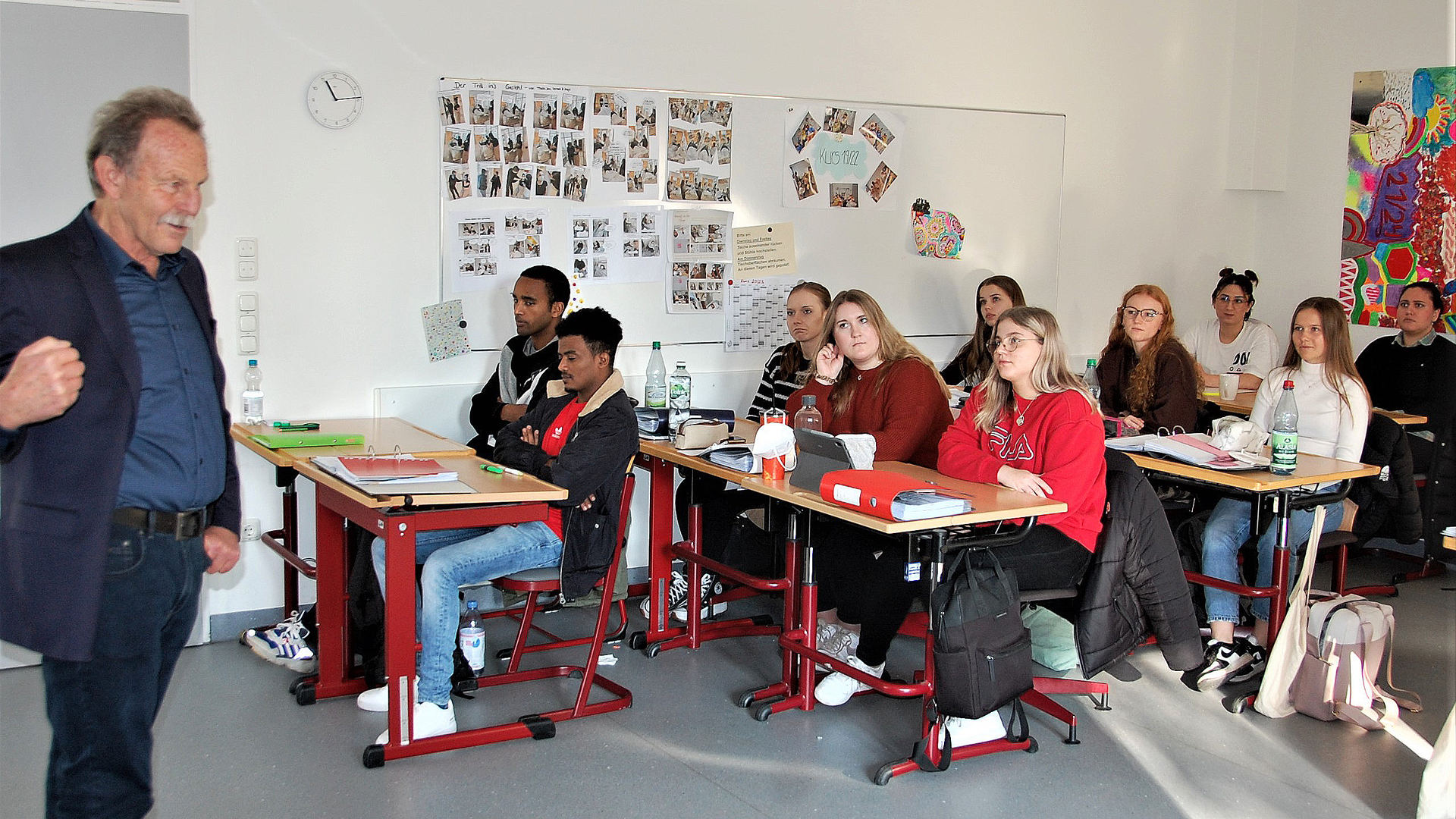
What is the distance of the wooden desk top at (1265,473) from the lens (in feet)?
11.7

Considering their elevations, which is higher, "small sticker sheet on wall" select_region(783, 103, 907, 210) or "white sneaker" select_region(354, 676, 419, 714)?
"small sticker sheet on wall" select_region(783, 103, 907, 210)

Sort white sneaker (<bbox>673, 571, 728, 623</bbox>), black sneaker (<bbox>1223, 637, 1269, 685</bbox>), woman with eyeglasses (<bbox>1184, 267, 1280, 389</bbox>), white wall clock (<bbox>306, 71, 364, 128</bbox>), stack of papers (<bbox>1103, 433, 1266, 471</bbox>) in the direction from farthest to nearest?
1. woman with eyeglasses (<bbox>1184, 267, 1280, 389</bbox>)
2. white sneaker (<bbox>673, 571, 728, 623</bbox>)
3. white wall clock (<bbox>306, 71, 364, 128</bbox>)
4. black sneaker (<bbox>1223, 637, 1269, 685</bbox>)
5. stack of papers (<bbox>1103, 433, 1266, 471</bbox>)

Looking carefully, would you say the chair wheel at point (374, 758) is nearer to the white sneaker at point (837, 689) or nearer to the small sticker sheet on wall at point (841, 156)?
the white sneaker at point (837, 689)

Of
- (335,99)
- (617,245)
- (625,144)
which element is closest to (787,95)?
(625,144)

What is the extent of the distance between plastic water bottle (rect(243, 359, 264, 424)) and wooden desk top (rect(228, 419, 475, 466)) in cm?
4

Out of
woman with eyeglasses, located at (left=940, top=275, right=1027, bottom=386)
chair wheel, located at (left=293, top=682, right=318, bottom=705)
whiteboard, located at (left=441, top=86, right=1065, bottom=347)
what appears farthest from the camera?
woman with eyeglasses, located at (left=940, top=275, right=1027, bottom=386)

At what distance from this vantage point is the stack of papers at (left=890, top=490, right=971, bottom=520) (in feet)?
9.41

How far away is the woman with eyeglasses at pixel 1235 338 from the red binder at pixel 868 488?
3139mm

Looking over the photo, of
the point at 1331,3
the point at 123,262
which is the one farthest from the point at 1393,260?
the point at 123,262

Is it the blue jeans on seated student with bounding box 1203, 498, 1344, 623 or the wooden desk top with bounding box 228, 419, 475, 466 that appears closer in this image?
the wooden desk top with bounding box 228, 419, 475, 466

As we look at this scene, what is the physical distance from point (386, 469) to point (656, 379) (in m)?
1.72

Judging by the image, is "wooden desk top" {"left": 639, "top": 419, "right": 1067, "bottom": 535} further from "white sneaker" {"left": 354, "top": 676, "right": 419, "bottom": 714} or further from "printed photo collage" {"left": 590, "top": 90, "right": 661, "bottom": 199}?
"printed photo collage" {"left": 590, "top": 90, "right": 661, "bottom": 199}

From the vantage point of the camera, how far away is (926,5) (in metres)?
5.33

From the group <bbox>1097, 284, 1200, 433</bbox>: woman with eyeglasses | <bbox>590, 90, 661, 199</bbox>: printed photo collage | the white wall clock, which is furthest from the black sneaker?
the white wall clock
